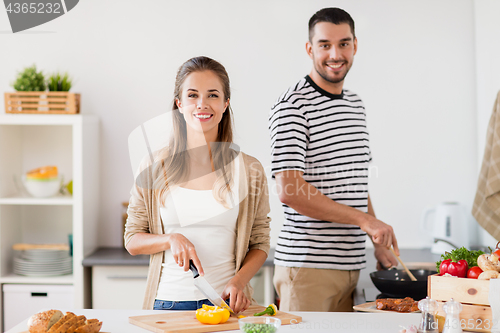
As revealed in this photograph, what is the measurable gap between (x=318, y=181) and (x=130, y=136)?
131cm

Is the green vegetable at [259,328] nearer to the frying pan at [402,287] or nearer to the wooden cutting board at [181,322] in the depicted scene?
the wooden cutting board at [181,322]

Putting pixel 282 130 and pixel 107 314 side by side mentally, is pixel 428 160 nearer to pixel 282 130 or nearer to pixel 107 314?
pixel 282 130

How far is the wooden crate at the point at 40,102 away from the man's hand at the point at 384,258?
151 cm

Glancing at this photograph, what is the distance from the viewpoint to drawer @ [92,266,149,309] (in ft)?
7.18

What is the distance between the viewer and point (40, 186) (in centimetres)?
232

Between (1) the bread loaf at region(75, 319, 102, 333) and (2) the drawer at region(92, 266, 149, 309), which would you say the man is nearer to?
(1) the bread loaf at region(75, 319, 102, 333)

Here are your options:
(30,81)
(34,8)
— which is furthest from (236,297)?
(34,8)

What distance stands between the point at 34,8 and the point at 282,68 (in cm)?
132

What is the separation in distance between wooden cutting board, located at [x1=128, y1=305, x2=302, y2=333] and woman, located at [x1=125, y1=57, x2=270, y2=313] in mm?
147

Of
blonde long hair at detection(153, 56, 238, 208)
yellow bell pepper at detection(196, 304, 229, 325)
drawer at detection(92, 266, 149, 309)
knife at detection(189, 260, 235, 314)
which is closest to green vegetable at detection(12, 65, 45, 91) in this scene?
drawer at detection(92, 266, 149, 309)

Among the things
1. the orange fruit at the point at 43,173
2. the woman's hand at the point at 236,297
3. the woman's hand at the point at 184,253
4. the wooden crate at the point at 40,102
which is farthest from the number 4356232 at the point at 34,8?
the woman's hand at the point at 236,297

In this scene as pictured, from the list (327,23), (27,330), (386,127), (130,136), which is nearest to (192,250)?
(27,330)

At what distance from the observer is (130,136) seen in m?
2.46

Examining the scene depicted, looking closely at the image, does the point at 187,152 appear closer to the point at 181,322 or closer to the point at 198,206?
the point at 198,206
